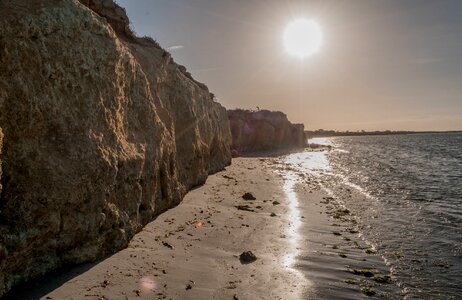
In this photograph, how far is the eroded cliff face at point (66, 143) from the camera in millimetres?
6754

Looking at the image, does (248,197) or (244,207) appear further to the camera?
(248,197)

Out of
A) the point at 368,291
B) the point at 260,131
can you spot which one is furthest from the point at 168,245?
the point at 260,131

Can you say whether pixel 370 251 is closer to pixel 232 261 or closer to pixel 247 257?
pixel 247 257

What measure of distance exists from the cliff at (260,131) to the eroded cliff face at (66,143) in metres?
50.6

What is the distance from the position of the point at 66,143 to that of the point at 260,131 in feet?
209

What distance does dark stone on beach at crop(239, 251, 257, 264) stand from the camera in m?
9.09

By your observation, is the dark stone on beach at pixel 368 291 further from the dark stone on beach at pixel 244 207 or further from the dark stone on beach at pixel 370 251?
the dark stone on beach at pixel 244 207

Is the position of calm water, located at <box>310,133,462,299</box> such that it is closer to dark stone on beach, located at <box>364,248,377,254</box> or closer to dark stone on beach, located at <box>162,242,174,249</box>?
dark stone on beach, located at <box>364,248,377,254</box>

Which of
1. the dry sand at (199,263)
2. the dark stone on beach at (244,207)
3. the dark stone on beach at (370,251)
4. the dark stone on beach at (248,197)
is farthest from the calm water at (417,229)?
the dark stone on beach at (248,197)

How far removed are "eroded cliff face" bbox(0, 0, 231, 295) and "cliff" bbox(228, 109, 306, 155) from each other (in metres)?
50.6

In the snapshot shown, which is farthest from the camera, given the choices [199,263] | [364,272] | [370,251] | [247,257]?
[370,251]

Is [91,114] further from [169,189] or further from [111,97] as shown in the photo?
[169,189]

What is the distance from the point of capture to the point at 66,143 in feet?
25.2

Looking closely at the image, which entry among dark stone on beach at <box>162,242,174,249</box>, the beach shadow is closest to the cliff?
dark stone on beach at <box>162,242,174,249</box>
